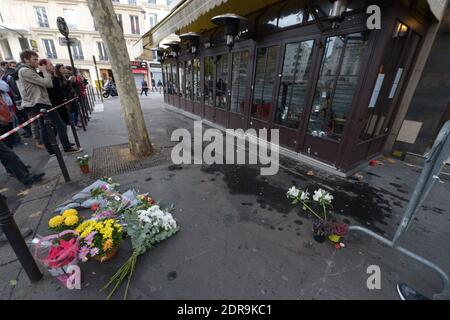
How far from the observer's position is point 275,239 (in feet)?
7.30

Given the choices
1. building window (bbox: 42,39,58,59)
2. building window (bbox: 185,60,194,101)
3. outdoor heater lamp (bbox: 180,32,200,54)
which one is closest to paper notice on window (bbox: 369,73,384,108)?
outdoor heater lamp (bbox: 180,32,200,54)

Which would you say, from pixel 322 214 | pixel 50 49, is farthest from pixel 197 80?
pixel 50 49

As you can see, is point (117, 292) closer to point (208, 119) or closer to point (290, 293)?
point (290, 293)

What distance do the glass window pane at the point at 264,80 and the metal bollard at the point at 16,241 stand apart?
4.70 metres

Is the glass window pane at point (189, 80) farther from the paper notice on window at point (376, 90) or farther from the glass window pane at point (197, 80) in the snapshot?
the paper notice on window at point (376, 90)

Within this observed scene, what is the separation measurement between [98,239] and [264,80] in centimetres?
469

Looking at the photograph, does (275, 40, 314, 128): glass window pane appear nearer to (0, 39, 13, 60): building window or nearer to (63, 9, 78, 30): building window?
(63, 9, 78, 30): building window

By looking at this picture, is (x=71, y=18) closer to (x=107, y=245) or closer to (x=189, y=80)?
(x=189, y=80)

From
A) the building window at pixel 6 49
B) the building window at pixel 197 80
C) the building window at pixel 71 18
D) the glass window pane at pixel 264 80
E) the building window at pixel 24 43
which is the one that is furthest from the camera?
the building window at pixel 71 18

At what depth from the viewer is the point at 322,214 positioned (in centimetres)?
266

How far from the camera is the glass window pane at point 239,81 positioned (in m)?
5.43

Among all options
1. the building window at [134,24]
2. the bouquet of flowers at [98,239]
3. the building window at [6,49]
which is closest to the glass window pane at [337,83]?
the bouquet of flowers at [98,239]

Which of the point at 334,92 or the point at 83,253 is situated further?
the point at 334,92

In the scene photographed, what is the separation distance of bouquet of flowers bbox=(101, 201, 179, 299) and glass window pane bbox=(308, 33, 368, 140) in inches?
135
